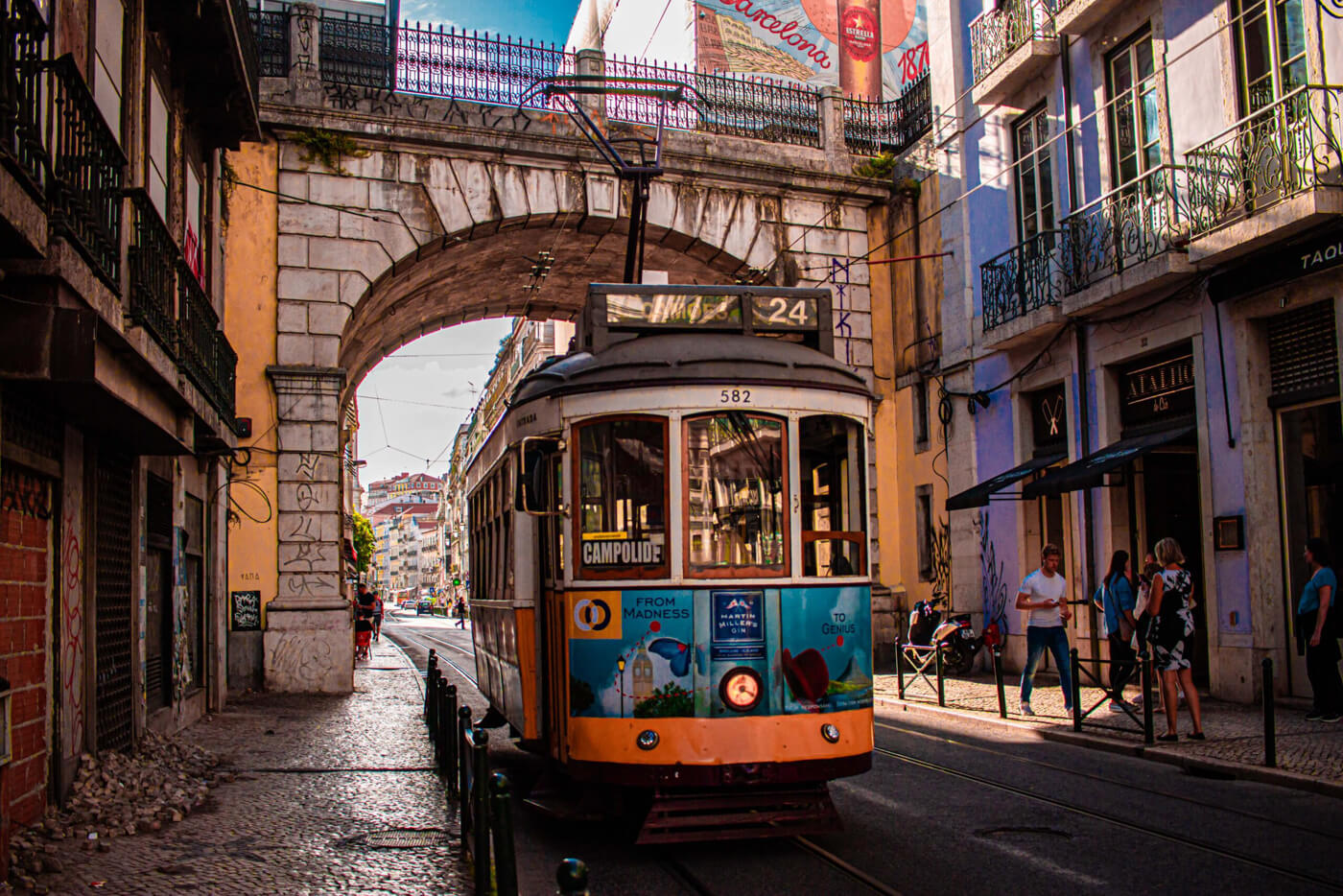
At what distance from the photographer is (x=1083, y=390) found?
52.8 ft

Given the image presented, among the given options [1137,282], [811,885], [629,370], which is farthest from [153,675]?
[1137,282]

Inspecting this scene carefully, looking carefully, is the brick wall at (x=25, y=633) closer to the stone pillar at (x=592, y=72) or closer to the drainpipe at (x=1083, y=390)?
the drainpipe at (x=1083, y=390)

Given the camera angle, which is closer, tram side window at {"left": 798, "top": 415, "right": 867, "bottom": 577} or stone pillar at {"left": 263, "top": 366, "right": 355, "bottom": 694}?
tram side window at {"left": 798, "top": 415, "right": 867, "bottom": 577}

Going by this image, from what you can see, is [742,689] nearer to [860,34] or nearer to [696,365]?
[696,365]

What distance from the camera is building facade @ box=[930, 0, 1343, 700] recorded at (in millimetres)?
12430

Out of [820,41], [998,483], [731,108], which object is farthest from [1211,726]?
[820,41]

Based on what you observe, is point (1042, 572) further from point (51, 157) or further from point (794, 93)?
Answer: point (794, 93)

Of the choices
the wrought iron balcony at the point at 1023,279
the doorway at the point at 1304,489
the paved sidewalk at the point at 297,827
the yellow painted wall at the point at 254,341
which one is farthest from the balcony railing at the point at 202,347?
the doorway at the point at 1304,489

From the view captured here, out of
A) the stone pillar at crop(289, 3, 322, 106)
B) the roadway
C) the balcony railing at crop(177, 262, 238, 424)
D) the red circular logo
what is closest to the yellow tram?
the roadway

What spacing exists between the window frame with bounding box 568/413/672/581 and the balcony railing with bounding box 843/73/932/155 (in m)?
16.2

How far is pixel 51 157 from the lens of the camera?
22.7 feet

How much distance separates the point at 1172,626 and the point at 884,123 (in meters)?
14.8

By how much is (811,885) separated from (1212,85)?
11.2 meters

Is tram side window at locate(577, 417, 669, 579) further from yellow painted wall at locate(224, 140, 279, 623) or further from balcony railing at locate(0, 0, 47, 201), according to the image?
yellow painted wall at locate(224, 140, 279, 623)
